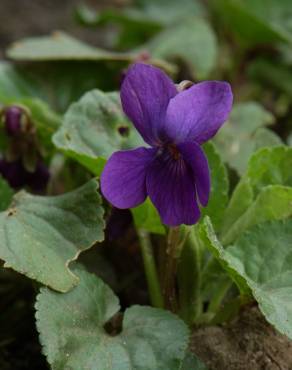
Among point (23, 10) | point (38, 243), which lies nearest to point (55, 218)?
point (38, 243)

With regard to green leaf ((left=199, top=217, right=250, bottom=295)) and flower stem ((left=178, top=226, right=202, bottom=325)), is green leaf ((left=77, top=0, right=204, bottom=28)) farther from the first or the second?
green leaf ((left=199, top=217, right=250, bottom=295))

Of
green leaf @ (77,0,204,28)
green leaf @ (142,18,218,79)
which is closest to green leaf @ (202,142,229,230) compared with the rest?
green leaf @ (142,18,218,79)

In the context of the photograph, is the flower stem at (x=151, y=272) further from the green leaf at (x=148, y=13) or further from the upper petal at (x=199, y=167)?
the green leaf at (x=148, y=13)

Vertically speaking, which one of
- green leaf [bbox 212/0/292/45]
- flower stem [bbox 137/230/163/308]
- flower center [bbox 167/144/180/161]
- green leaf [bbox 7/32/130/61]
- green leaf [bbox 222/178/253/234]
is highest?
flower center [bbox 167/144/180/161]

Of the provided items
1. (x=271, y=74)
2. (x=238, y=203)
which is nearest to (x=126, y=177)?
(x=238, y=203)

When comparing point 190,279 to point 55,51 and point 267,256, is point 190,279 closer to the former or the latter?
point 267,256

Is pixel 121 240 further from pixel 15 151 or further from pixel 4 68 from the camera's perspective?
pixel 4 68
